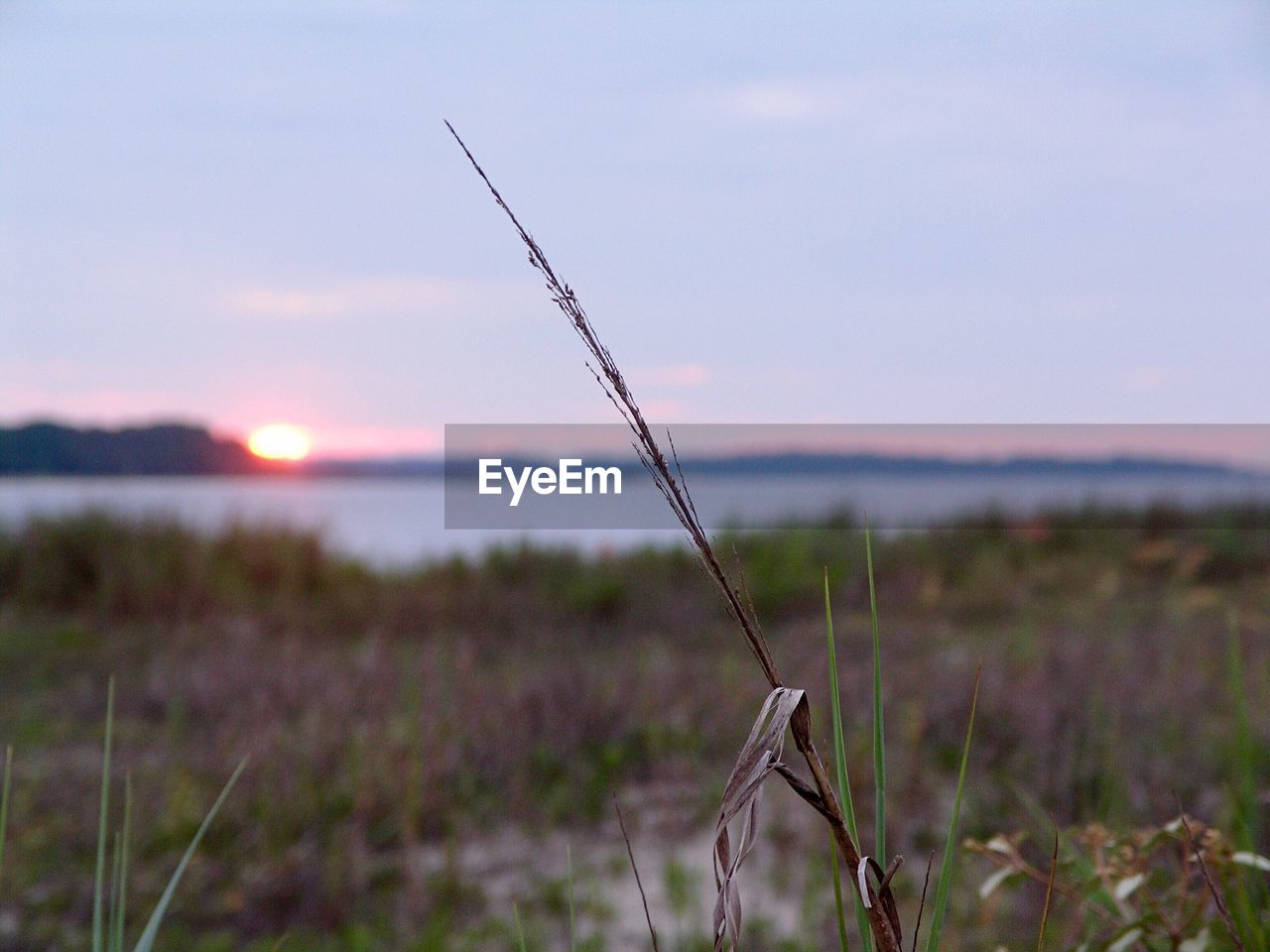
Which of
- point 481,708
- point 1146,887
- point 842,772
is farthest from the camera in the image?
point 481,708

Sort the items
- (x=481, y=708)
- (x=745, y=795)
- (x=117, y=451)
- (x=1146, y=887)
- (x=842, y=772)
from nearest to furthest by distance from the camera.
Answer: (x=745, y=795), (x=842, y=772), (x=1146, y=887), (x=481, y=708), (x=117, y=451)

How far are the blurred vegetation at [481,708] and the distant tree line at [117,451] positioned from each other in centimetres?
570

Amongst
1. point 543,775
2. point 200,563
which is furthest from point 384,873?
point 200,563

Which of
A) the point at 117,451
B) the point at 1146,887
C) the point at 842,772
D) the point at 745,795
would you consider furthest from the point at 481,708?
the point at 117,451

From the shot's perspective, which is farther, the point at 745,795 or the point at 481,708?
the point at 481,708

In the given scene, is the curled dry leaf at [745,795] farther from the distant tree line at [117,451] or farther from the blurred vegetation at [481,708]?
the distant tree line at [117,451]

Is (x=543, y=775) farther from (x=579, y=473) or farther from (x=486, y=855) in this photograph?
(x=579, y=473)

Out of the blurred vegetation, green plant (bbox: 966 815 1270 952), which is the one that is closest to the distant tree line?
the blurred vegetation

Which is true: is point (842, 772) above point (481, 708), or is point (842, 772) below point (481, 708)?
above

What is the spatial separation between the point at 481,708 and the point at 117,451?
11.6m

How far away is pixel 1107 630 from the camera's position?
21.3 ft

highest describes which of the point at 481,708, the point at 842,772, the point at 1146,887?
the point at 842,772

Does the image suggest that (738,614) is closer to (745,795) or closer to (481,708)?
(745,795)

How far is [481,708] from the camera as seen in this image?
4.93m
